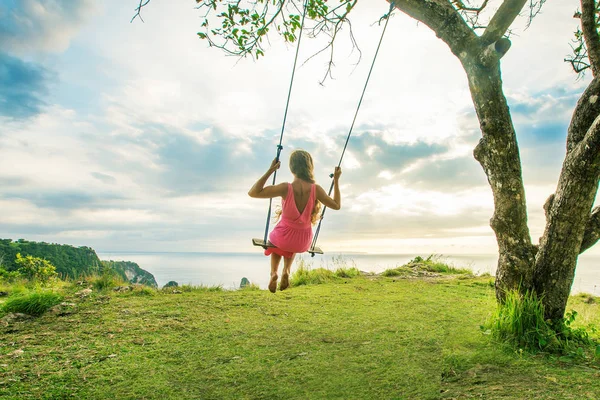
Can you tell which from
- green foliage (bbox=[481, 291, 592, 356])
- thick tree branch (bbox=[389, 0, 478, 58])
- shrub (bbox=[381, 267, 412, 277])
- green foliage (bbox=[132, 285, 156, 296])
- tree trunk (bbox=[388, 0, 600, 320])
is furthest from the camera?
shrub (bbox=[381, 267, 412, 277])

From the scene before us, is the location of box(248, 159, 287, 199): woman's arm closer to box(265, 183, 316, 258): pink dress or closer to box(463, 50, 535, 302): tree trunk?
box(265, 183, 316, 258): pink dress

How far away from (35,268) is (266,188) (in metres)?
6.58

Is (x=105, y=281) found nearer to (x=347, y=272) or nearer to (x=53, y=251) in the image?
(x=347, y=272)

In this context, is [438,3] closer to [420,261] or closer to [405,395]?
[405,395]

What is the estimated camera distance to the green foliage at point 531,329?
426 cm

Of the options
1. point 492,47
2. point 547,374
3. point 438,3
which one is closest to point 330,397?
point 547,374

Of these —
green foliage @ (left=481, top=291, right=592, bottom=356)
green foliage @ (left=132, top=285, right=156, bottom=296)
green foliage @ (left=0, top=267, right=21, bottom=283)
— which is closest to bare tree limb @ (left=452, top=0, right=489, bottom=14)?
green foliage @ (left=481, top=291, right=592, bottom=356)

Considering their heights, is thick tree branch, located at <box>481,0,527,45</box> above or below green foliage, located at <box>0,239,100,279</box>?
above

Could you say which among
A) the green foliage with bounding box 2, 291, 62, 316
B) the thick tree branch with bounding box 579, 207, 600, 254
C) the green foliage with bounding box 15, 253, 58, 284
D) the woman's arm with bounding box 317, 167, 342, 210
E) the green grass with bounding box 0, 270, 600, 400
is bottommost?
the green grass with bounding box 0, 270, 600, 400

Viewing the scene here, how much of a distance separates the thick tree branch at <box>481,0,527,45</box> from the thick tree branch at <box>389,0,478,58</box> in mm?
146

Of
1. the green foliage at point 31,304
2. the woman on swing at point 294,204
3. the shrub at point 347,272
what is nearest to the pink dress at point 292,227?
Result: the woman on swing at point 294,204

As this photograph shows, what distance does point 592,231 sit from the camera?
4.57m

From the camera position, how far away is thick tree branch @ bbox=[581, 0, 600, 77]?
4812 mm

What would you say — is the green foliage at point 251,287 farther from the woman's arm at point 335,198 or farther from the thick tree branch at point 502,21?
the thick tree branch at point 502,21
